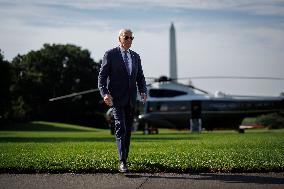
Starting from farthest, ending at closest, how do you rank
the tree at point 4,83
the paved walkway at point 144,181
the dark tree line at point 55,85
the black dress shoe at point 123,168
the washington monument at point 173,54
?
the washington monument at point 173,54 < the dark tree line at point 55,85 < the tree at point 4,83 < the black dress shoe at point 123,168 < the paved walkway at point 144,181

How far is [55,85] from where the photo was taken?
226ft

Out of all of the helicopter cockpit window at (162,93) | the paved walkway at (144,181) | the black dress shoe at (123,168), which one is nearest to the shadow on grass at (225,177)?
the paved walkway at (144,181)

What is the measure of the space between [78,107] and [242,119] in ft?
134

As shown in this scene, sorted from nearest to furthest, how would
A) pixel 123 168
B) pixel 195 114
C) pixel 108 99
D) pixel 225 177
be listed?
1. pixel 225 177
2. pixel 123 168
3. pixel 108 99
4. pixel 195 114

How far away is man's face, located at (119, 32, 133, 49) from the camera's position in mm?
6066

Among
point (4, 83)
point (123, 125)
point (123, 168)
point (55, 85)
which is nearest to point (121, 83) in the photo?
point (123, 125)

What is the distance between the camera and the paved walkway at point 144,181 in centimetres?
475

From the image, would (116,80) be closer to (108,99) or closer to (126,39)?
(108,99)

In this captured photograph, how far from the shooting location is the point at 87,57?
7419cm

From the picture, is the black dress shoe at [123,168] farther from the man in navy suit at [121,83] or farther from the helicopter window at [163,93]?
the helicopter window at [163,93]

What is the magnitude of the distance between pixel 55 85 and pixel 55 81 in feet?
5.02

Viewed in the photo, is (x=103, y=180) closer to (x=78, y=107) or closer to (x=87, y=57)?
(x=78, y=107)

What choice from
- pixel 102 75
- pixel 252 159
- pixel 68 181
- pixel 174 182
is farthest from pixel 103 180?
pixel 252 159

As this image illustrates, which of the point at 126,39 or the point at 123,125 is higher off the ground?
the point at 126,39
